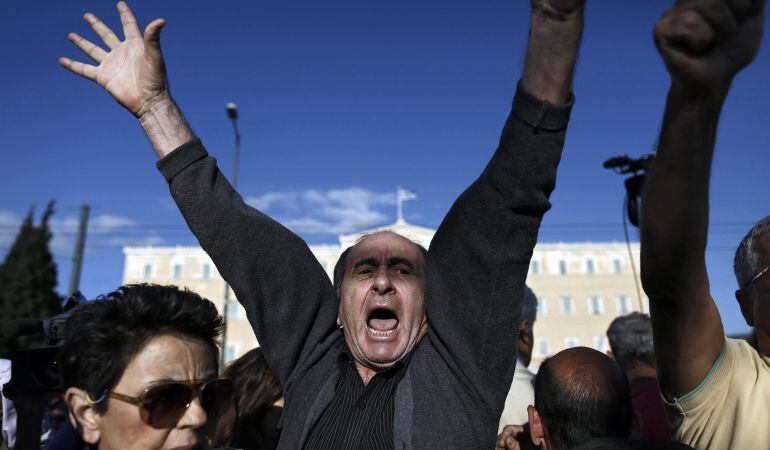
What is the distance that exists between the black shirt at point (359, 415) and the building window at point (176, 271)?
5648 centimetres

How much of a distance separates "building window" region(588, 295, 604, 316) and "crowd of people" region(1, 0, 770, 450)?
179 ft

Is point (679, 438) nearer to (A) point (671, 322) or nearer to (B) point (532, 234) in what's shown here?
(A) point (671, 322)

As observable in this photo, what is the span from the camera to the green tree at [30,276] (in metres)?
26.4

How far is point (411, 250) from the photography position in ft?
7.92

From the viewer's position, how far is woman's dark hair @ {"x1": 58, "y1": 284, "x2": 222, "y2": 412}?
1771mm

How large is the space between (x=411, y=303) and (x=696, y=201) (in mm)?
1175

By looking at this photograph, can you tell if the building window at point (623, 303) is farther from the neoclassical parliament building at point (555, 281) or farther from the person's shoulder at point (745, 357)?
the person's shoulder at point (745, 357)

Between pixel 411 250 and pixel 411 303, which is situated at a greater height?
pixel 411 250

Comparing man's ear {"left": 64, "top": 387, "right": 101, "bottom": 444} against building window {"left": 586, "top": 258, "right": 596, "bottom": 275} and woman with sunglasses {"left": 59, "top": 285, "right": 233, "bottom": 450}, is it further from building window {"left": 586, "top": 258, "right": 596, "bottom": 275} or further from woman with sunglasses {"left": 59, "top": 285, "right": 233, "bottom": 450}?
building window {"left": 586, "top": 258, "right": 596, "bottom": 275}

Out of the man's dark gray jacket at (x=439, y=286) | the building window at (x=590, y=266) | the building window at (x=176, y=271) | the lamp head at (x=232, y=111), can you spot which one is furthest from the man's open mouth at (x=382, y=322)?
the building window at (x=176, y=271)

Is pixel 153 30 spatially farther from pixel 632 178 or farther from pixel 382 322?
pixel 632 178

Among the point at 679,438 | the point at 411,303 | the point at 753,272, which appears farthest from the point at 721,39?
the point at 411,303

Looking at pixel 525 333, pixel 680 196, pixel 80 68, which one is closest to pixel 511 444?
pixel 525 333

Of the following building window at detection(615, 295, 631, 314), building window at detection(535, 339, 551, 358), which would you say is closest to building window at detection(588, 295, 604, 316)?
building window at detection(615, 295, 631, 314)
